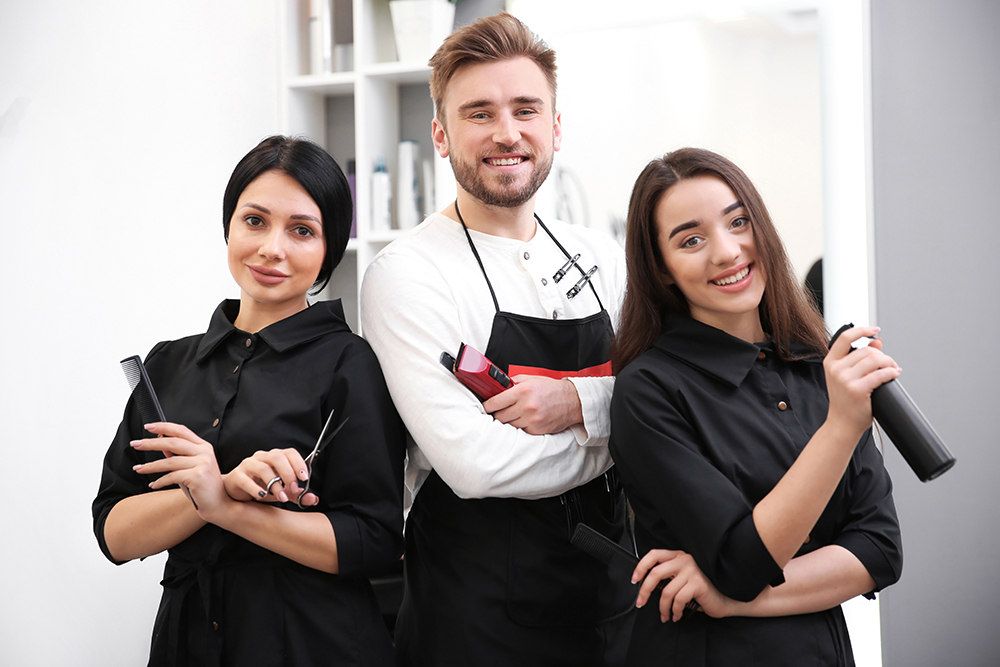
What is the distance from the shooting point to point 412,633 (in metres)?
1.55

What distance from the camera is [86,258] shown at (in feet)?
6.96

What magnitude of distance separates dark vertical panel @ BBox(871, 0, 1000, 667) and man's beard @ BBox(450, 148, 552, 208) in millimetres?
1259

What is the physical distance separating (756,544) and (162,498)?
90 cm

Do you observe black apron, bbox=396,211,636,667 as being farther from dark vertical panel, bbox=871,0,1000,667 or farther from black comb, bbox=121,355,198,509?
dark vertical panel, bbox=871,0,1000,667

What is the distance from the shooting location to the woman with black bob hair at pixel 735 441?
1129 mm

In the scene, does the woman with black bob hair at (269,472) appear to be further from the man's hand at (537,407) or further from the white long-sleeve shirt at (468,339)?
the man's hand at (537,407)

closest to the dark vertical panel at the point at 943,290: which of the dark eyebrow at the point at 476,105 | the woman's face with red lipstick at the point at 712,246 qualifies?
the woman's face with red lipstick at the point at 712,246

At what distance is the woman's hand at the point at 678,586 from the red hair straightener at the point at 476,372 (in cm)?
39

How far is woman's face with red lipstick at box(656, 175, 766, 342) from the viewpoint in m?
1.35

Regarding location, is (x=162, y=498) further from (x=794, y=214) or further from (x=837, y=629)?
(x=794, y=214)

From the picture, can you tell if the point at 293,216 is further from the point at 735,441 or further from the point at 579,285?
the point at 735,441

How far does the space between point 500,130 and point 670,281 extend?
464 mm

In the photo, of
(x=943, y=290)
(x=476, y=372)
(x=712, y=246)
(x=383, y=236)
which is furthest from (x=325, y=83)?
(x=943, y=290)

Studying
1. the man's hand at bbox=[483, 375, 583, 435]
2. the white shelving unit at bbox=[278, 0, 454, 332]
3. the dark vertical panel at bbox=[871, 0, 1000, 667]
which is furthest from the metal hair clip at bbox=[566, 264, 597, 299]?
the white shelving unit at bbox=[278, 0, 454, 332]
